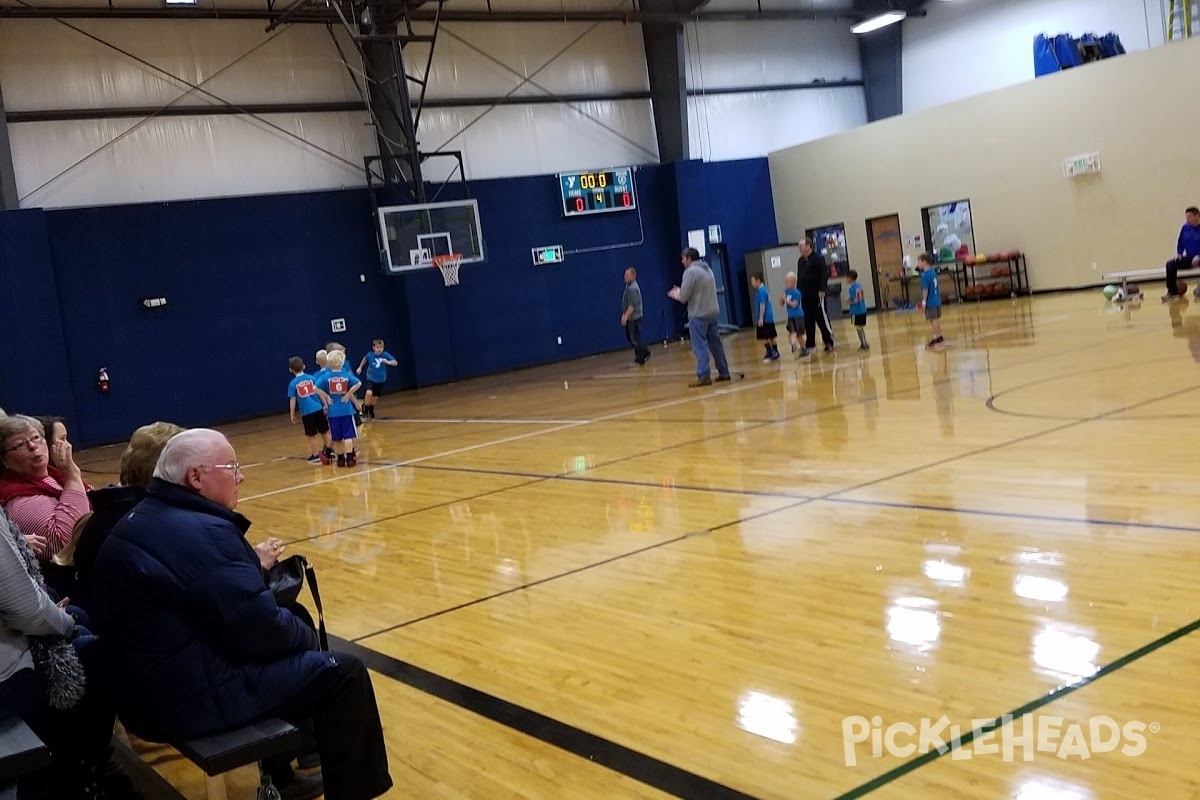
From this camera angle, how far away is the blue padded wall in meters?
18.2

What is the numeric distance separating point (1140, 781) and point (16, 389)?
18662mm

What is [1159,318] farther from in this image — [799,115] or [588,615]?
[799,115]

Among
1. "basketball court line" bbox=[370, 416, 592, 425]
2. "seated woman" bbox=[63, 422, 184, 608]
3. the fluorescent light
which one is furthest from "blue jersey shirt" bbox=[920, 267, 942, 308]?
"seated woman" bbox=[63, 422, 184, 608]

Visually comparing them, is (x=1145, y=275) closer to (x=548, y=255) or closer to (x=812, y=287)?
(x=812, y=287)

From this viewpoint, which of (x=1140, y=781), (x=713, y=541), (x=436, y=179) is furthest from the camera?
(x=436, y=179)

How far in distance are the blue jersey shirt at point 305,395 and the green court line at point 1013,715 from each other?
32.1 feet

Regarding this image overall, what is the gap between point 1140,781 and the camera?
2.77 metres

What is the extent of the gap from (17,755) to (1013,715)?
2815mm

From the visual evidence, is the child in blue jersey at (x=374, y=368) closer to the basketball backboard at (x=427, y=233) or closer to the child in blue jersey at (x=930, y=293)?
the basketball backboard at (x=427, y=233)

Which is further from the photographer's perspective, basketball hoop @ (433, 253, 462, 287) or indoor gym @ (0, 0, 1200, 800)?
basketball hoop @ (433, 253, 462, 287)

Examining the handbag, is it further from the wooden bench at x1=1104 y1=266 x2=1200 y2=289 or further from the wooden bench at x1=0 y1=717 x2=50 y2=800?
the wooden bench at x1=1104 y1=266 x2=1200 y2=289

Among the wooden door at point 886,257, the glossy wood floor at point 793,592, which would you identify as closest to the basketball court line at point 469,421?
the glossy wood floor at point 793,592

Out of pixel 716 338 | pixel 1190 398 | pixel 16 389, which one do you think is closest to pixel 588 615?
pixel 1190 398

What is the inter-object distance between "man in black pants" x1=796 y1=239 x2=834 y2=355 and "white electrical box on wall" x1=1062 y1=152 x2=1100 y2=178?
7.73 metres
